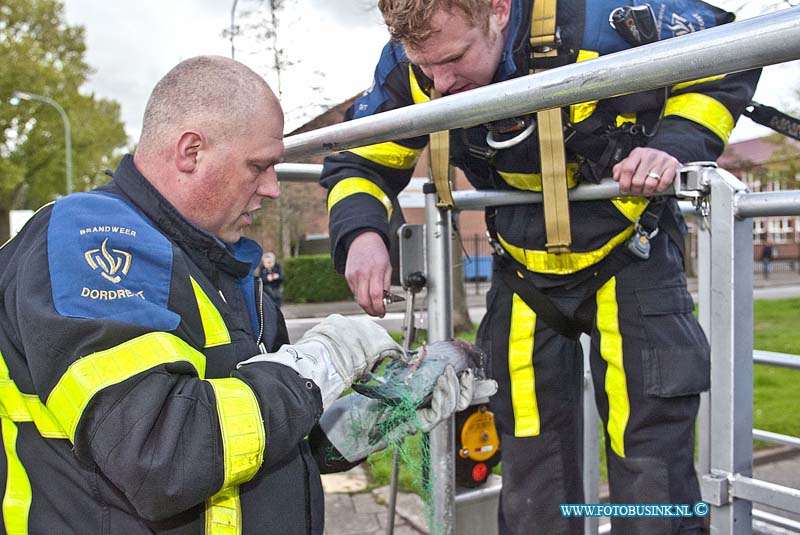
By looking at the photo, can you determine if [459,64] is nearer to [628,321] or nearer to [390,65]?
[390,65]

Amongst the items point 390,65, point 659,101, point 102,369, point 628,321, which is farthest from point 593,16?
point 102,369

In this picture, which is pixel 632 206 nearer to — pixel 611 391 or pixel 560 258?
pixel 560 258

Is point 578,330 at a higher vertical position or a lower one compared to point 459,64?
lower

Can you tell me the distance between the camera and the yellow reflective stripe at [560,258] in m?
1.87

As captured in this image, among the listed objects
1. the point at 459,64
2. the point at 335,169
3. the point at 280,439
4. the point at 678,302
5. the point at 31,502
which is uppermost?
the point at 459,64

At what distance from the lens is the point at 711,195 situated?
62.8 inches

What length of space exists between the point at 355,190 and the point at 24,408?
1192 millimetres

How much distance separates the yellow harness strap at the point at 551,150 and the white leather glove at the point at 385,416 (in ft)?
1.50

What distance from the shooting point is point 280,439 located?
1.20 meters

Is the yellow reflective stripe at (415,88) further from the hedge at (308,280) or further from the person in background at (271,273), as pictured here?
the hedge at (308,280)

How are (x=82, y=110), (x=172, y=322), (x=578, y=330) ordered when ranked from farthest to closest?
(x=82, y=110)
(x=578, y=330)
(x=172, y=322)

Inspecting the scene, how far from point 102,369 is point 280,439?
0.33 m
